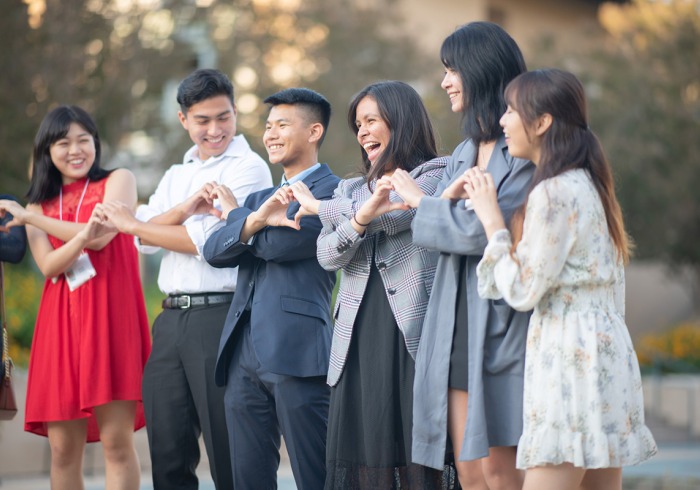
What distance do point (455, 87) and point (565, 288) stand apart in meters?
0.97

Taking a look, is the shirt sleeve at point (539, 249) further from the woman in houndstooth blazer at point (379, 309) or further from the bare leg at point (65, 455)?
the bare leg at point (65, 455)

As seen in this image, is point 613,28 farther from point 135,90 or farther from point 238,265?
point 238,265

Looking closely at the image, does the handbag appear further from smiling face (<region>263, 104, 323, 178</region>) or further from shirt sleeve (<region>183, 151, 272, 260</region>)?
smiling face (<region>263, 104, 323, 178</region>)

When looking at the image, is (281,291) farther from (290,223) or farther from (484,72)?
(484,72)

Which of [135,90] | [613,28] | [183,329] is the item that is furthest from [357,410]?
[613,28]

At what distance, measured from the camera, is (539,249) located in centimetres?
357

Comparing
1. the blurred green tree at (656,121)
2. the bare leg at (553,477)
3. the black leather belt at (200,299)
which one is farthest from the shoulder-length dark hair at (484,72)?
the blurred green tree at (656,121)

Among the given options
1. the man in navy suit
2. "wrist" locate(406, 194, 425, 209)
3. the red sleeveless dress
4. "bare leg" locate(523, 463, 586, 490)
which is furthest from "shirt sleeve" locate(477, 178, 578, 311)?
the red sleeveless dress

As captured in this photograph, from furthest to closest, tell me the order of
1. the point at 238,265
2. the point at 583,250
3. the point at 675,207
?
the point at 675,207, the point at 238,265, the point at 583,250

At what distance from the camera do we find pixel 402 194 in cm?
405

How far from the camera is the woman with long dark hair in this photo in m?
3.56

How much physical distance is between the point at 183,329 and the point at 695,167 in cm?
1260

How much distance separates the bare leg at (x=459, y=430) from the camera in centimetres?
395

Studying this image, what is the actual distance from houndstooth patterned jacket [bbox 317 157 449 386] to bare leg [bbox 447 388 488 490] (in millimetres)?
327
